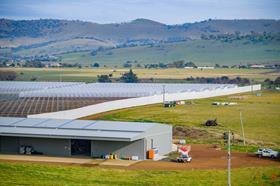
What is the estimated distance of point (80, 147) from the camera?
50500mm

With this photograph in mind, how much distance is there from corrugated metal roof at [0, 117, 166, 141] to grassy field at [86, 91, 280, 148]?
10.4 meters

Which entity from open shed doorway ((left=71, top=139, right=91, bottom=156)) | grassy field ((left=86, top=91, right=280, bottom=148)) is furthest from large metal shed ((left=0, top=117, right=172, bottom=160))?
grassy field ((left=86, top=91, right=280, bottom=148))

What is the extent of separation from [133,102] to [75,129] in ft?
128

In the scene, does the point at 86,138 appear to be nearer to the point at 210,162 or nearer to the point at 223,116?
the point at 210,162

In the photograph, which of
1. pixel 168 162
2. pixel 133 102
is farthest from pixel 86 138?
pixel 133 102

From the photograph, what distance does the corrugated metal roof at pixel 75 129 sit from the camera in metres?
48.1

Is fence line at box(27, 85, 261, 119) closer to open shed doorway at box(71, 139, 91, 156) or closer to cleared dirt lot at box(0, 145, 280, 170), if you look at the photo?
open shed doorway at box(71, 139, 91, 156)

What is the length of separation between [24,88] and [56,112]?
35.2 meters

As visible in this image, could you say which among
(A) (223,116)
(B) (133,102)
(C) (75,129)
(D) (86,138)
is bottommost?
(A) (223,116)

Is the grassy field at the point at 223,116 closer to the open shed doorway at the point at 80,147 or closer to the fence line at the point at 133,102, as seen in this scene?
the fence line at the point at 133,102

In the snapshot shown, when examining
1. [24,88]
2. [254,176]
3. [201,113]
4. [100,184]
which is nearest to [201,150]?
[254,176]

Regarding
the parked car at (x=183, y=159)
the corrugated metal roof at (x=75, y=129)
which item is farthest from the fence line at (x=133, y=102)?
the parked car at (x=183, y=159)

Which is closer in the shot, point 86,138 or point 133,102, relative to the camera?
point 86,138

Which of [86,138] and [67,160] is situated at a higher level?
[86,138]
